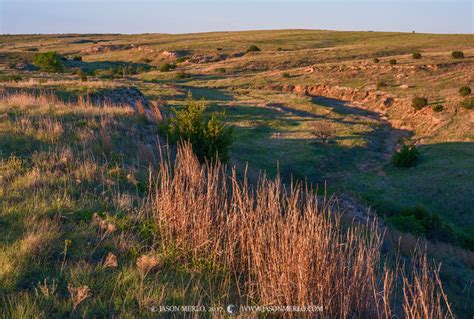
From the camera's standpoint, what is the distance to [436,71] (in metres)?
42.1

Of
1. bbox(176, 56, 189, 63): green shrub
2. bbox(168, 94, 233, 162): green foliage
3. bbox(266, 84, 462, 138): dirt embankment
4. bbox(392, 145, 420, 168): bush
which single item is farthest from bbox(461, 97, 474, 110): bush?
bbox(176, 56, 189, 63): green shrub

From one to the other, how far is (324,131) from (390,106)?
12.9m

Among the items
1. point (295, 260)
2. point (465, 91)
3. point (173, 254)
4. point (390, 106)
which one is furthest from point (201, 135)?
point (465, 91)

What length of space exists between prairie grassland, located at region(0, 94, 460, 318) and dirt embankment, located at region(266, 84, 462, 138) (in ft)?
81.6

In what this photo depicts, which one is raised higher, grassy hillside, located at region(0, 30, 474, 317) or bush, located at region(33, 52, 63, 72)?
bush, located at region(33, 52, 63, 72)

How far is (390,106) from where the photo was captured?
34656 mm

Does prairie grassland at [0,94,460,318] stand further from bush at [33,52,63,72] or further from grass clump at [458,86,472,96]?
bush at [33,52,63,72]

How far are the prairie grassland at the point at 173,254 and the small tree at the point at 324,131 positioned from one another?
1714 cm

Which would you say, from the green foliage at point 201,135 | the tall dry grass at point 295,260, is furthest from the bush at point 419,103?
the tall dry grass at point 295,260

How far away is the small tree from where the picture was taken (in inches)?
930

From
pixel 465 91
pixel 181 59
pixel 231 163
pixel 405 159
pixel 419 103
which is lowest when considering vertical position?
pixel 405 159

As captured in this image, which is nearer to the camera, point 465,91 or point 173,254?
point 173,254

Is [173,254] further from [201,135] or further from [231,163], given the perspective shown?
[231,163]

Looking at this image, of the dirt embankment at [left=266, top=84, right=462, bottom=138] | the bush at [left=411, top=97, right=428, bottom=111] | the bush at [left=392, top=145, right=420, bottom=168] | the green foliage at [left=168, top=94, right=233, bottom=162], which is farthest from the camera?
the bush at [left=411, top=97, right=428, bottom=111]
